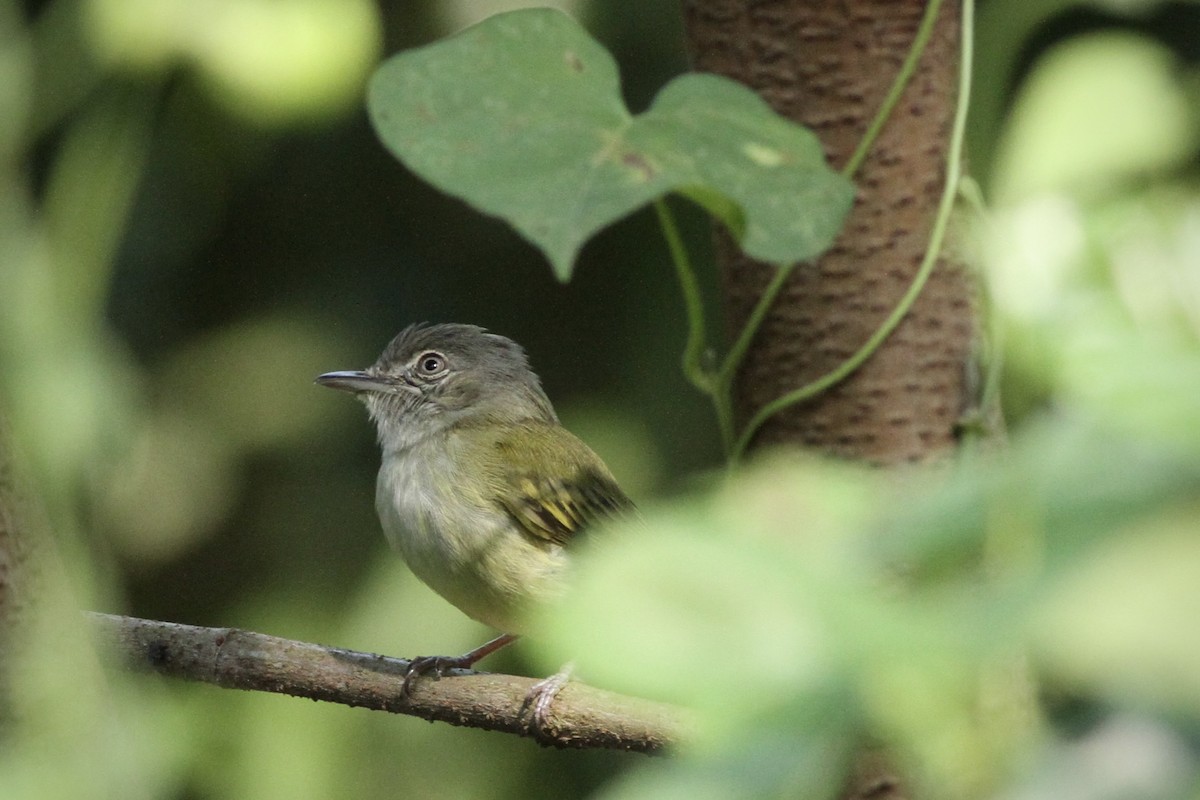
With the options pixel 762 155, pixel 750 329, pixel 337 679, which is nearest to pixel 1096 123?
pixel 750 329

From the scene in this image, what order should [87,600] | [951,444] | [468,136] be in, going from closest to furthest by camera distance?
[468,136] < [951,444] < [87,600]

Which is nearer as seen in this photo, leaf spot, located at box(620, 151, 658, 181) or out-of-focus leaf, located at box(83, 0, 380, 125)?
leaf spot, located at box(620, 151, 658, 181)

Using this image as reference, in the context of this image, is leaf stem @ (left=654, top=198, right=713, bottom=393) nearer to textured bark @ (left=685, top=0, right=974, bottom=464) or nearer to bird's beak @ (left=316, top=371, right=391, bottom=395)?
textured bark @ (left=685, top=0, right=974, bottom=464)

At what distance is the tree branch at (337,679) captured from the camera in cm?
220

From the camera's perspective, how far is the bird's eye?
3893mm

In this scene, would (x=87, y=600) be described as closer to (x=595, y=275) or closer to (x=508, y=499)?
(x=508, y=499)

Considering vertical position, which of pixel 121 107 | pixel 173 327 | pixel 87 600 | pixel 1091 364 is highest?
pixel 1091 364

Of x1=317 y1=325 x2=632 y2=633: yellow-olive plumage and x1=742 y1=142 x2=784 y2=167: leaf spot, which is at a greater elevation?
x1=742 y1=142 x2=784 y2=167: leaf spot

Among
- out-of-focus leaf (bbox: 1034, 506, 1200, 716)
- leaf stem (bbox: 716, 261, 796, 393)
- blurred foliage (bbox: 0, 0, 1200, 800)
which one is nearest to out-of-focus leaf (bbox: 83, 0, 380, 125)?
blurred foliage (bbox: 0, 0, 1200, 800)

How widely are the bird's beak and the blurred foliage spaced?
492 millimetres

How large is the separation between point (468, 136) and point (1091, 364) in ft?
2.60

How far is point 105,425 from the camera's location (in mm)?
3258

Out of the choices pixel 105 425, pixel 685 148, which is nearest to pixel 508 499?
pixel 105 425

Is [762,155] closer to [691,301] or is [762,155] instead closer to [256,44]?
[691,301]
